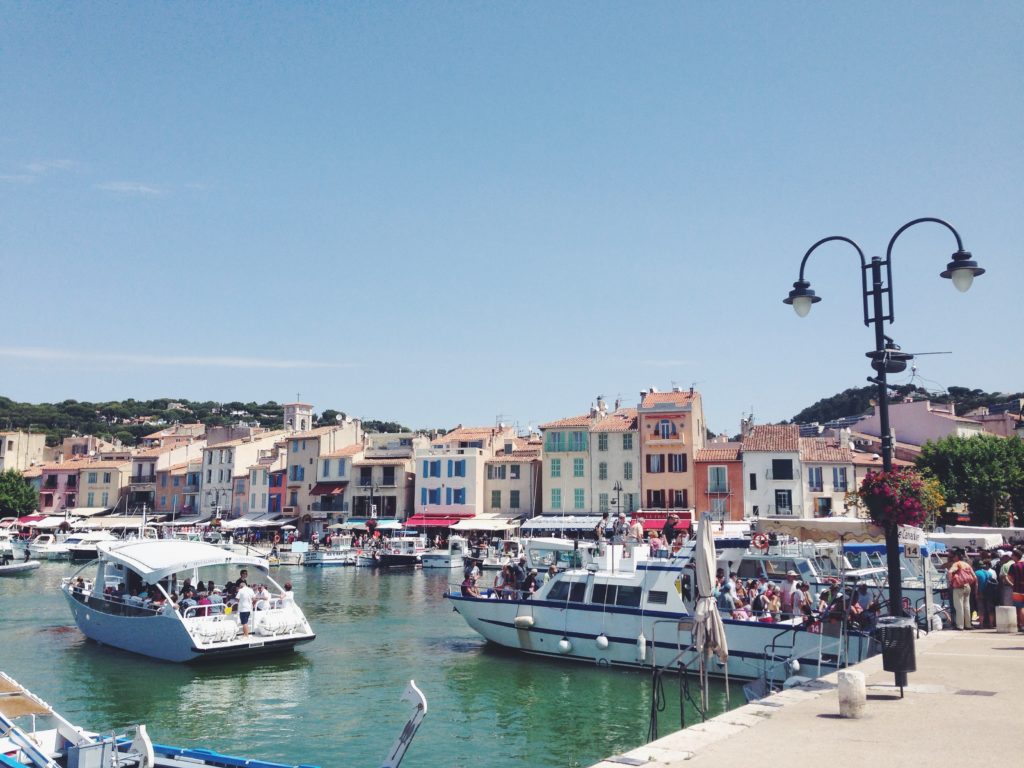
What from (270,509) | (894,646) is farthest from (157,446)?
(894,646)

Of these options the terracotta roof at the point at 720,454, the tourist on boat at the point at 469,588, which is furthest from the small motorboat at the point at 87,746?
the terracotta roof at the point at 720,454

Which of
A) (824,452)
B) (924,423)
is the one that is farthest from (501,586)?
(924,423)

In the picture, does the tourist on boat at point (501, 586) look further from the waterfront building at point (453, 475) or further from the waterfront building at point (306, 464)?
the waterfront building at point (306, 464)

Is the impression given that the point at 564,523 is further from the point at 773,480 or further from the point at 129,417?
the point at 129,417

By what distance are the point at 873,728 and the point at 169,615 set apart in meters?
18.4

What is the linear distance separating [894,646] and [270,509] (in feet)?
240

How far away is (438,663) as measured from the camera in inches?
961

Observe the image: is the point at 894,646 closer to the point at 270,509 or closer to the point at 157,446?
the point at 270,509

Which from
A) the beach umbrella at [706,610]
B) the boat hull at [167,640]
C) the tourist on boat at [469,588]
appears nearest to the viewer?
the beach umbrella at [706,610]

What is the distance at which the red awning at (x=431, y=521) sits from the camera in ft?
225

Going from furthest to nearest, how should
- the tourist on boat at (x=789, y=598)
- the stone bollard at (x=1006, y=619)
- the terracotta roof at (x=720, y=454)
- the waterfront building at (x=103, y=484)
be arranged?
1. the waterfront building at (x=103, y=484)
2. the terracotta roof at (x=720, y=454)
3. the tourist on boat at (x=789, y=598)
4. the stone bollard at (x=1006, y=619)

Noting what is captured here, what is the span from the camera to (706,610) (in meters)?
15.4

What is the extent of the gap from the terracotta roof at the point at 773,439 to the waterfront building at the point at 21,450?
246 feet

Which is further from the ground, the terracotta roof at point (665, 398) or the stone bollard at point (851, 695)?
the terracotta roof at point (665, 398)
